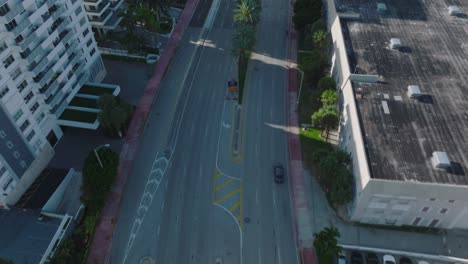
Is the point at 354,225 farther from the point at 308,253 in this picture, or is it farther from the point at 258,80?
the point at 258,80

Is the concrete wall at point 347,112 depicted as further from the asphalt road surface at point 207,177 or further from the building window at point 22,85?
the building window at point 22,85

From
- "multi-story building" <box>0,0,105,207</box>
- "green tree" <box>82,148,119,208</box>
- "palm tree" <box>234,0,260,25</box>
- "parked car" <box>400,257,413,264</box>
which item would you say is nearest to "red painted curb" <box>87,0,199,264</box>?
"green tree" <box>82,148,119,208</box>

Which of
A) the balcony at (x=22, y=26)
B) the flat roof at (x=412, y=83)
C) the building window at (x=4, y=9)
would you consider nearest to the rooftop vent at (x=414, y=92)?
the flat roof at (x=412, y=83)

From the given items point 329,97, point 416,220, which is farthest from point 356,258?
point 329,97

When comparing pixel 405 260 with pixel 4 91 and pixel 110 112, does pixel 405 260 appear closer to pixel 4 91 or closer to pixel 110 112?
pixel 110 112

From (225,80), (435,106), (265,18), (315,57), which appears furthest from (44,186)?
(265,18)

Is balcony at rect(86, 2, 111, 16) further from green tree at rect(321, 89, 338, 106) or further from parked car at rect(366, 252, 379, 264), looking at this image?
A: parked car at rect(366, 252, 379, 264)
